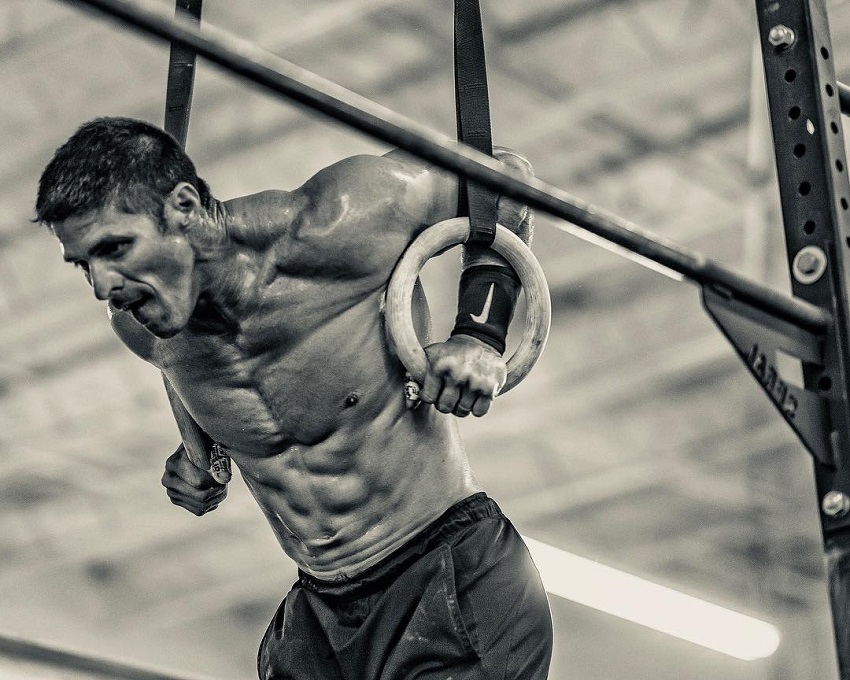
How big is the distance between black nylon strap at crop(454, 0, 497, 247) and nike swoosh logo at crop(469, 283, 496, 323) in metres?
0.07

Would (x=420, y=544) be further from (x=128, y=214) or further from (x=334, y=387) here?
(x=128, y=214)


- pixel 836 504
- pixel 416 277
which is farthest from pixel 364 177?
pixel 836 504

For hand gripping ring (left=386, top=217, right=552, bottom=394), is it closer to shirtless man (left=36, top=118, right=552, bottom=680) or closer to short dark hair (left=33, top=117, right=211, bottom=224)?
shirtless man (left=36, top=118, right=552, bottom=680)

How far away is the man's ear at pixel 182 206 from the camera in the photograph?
2.19 metres

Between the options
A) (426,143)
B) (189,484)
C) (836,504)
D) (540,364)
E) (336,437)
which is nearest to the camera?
(426,143)

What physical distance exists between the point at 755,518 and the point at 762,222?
88.7 inches

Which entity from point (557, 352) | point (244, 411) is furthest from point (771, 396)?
point (557, 352)

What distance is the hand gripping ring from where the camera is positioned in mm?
2256

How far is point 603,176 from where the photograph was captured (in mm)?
6820

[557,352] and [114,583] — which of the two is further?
[114,583]

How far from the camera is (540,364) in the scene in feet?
25.3

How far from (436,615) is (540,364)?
17.7ft

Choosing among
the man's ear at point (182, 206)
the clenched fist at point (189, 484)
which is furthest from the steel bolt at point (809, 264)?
the clenched fist at point (189, 484)

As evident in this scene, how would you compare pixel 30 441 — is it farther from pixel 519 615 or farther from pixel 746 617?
pixel 519 615
